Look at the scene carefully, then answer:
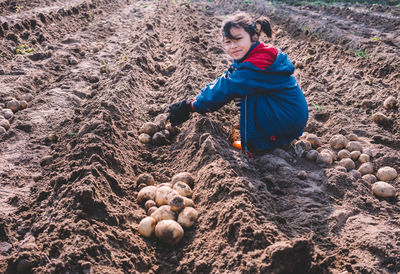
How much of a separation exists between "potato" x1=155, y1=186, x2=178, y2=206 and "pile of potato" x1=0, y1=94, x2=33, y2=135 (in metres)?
2.40

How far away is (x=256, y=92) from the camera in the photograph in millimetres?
3223

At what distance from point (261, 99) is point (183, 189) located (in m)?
1.25

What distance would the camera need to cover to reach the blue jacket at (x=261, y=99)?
308 centimetres

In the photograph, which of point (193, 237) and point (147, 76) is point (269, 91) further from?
point (147, 76)

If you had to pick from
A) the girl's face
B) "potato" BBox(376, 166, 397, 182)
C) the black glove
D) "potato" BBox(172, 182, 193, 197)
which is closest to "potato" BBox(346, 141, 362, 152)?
"potato" BBox(376, 166, 397, 182)

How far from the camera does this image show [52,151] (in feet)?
11.5

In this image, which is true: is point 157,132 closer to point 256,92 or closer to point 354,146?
point 256,92

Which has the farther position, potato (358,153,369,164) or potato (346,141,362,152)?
potato (346,141,362,152)

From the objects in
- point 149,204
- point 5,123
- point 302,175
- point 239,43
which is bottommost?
point 302,175

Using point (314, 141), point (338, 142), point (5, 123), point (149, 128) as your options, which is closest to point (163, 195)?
point (149, 128)

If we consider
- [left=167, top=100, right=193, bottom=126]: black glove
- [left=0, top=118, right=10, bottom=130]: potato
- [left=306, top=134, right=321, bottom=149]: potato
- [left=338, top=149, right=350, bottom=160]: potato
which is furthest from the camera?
[left=0, top=118, right=10, bottom=130]: potato

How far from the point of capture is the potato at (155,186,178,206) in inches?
102

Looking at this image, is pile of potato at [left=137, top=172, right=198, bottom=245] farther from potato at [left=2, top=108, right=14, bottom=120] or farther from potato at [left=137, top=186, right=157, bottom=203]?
potato at [left=2, top=108, right=14, bottom=120]

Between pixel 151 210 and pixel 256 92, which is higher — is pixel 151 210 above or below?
below
